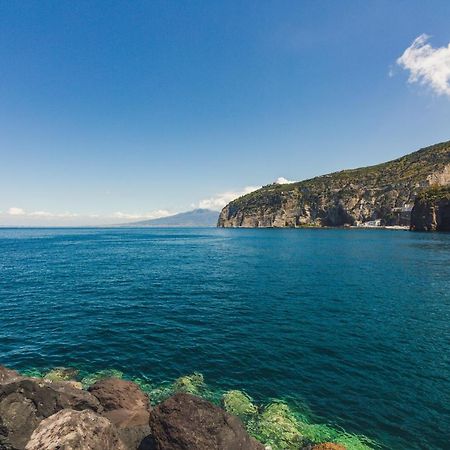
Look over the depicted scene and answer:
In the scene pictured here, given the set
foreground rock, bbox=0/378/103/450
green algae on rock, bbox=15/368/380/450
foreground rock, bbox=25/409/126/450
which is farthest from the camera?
green algae on rock, bbox=15/368/380/450

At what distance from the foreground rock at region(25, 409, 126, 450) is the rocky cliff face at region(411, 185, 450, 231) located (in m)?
194

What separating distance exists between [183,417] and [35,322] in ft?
97.6

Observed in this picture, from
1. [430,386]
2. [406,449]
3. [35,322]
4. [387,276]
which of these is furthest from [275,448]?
[387,276]

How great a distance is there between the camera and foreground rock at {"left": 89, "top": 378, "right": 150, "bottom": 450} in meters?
14.0

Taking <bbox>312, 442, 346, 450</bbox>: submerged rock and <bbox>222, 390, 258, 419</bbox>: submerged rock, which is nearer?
<bbox>312, 442, 346, 450</bbox>: submerged rock

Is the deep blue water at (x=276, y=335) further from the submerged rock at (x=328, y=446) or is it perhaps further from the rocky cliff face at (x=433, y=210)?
the rocky cliff face at (x=433, y=210)

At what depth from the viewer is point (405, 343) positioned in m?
27.7

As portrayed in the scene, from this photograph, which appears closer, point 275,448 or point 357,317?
point 275,448

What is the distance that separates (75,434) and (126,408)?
715 cm

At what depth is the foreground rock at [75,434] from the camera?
1027 centimetres

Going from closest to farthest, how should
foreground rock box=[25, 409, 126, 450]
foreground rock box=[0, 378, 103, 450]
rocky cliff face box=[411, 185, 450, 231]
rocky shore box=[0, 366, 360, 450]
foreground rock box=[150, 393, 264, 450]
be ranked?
1. foreground rock box=[25, 409, 126, 450]
2. rocky shore box=[0, 366, 360, 450]
3. foreground rock box=[150, 393, 264, 450]
4. foreground rock box=[0, 378, 103, 450]
5. rocky cliff face box=[411, 185, 450, 231]

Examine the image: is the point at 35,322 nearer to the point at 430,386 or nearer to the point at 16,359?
the point at 16,359

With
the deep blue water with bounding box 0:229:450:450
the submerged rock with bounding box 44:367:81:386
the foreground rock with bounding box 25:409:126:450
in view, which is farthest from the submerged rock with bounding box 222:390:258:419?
the submerged rock with bounding box 44:367:81:386

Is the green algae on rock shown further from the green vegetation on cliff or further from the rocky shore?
the green vegetation on cliff
